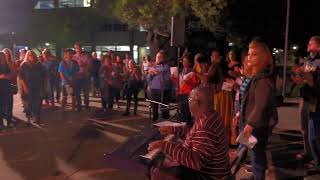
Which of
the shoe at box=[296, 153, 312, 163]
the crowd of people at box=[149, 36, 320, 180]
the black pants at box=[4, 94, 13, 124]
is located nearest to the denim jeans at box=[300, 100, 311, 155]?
the crowd of people at box=[149, 36, 320, 180]

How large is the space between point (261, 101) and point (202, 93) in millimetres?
1523

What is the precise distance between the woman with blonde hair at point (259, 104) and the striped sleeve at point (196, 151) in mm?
1482

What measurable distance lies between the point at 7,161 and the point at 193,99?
15.9 ft

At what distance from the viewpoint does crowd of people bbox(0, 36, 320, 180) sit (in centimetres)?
320

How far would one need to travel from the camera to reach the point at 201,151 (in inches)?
124

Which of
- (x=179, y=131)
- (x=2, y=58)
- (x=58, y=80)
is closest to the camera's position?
(x=179, y=131)

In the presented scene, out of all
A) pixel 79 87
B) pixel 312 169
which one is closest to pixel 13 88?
pixel 79 87

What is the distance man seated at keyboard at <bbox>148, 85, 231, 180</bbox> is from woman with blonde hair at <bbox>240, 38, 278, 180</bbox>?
1.39m

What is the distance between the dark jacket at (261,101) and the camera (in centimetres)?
463

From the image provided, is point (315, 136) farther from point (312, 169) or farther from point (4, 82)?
point (4, 82)

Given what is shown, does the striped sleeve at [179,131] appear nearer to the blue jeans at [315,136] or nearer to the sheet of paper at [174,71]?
the blue jeans at [315,136]

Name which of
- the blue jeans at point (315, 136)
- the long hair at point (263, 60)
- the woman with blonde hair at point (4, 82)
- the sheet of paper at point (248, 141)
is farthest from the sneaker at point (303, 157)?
the woman with blonde hair at point (4, 82)

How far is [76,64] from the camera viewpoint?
12023 millimetres

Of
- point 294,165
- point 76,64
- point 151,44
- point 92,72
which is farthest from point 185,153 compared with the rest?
point 151,44
